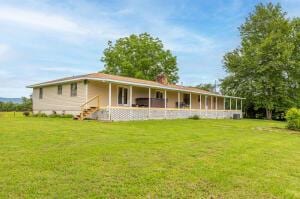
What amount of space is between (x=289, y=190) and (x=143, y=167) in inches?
101

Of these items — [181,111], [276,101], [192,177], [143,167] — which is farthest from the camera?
[276,101]

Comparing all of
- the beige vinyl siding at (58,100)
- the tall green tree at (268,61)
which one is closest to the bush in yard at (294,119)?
the beige vinyl siding at (58,100)

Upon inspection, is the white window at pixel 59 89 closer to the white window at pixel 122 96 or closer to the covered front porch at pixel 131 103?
the covered front porch at pixel 131 103

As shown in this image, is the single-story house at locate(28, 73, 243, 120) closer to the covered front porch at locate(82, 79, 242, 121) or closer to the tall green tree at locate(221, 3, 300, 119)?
the covered front porch at locate(82, 79, 242, 121)

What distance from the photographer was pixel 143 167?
5609 mm

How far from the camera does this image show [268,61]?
108ft

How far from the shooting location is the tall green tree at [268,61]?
105 ft

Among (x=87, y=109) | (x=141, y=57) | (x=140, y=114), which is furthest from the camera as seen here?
(x=141, y=57)

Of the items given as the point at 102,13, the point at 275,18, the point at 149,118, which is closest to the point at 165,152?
the point at 149,118

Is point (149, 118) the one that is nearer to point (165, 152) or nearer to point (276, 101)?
point (165, 152)

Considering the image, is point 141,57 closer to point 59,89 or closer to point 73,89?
point 59,89

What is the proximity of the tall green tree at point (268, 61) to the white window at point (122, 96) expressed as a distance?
1750cm

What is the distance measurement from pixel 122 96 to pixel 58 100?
16.4 ft

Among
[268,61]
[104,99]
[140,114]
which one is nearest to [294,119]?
[140,114]
